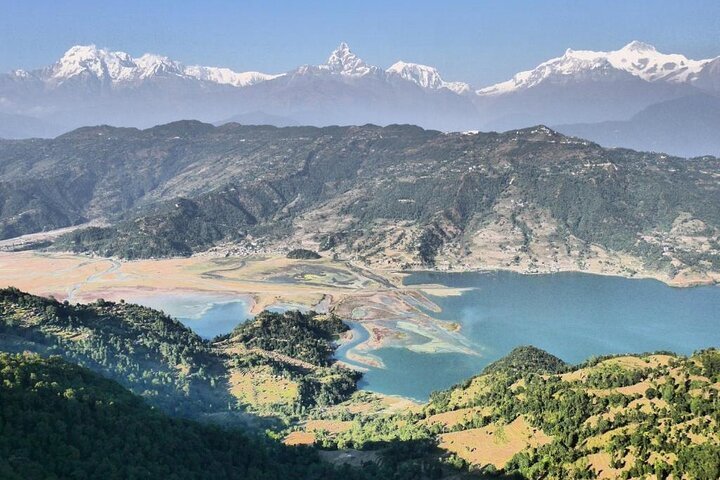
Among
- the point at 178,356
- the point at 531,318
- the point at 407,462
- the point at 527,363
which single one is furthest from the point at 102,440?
the point at 531,318

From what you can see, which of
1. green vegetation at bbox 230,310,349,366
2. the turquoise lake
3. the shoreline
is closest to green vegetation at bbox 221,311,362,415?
green vegetation at bbox 230,310,349,366

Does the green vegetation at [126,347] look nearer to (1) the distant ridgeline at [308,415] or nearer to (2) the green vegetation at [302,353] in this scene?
(1) the distant ridgeline at [308,415]

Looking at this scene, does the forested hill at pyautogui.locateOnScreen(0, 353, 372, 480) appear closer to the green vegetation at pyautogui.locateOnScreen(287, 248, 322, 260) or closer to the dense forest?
the dense forest

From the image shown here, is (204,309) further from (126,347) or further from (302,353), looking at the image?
(126,347)

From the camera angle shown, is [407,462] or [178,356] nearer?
[407,462]

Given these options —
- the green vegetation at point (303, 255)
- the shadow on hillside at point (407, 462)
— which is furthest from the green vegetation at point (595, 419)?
the green vegetation at point (303, 255)

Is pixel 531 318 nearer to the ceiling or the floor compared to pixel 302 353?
nearer to the ceiling
